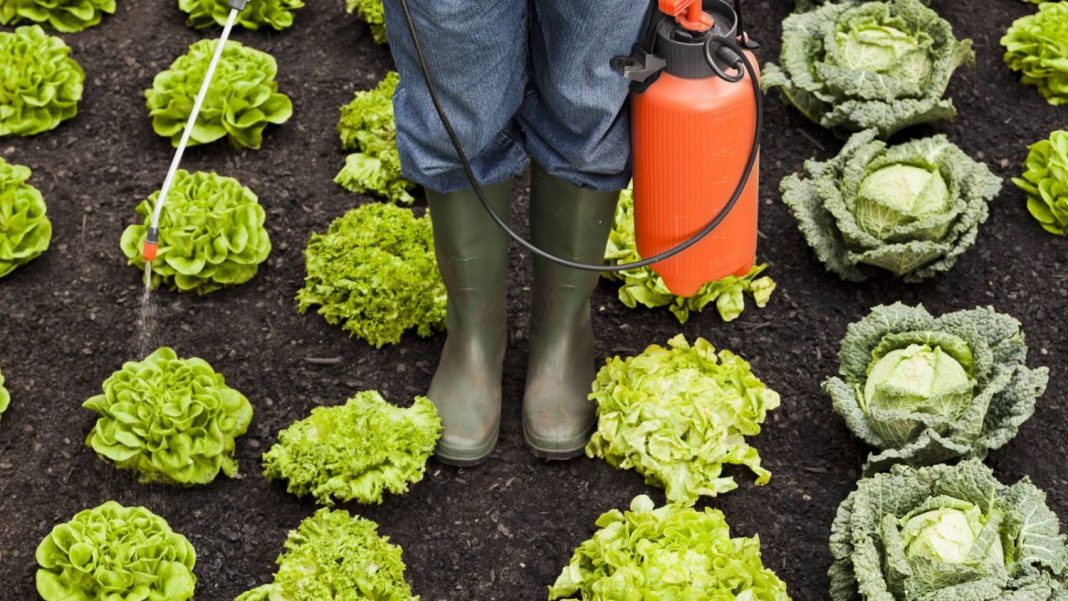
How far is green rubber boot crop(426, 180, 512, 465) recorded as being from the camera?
134 inches

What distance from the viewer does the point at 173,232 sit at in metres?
4.05

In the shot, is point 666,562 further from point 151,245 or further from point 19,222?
point 19,222

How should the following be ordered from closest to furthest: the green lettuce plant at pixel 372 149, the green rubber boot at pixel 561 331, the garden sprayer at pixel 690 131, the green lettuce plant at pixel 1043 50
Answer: the garden sprayer at pixel 690 131 < the green rubber boot at pixel 561 331 < the green lettuce plant at pixel 372 149 < the green lettuce plant at pixel 1043 50

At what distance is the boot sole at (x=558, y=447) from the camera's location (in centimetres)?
371

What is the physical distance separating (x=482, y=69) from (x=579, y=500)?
52.7 inches

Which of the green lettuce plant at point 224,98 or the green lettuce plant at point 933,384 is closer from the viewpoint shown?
the green lettuce plant at point 933,384

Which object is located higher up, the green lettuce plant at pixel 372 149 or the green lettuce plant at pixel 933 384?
the green lettuce plant at pixel 933 384

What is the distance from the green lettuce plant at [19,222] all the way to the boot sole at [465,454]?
5.03 ft

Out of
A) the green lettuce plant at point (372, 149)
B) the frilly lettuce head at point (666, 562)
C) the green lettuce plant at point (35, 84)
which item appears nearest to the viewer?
the frilly lettuce head at point (666, 562)

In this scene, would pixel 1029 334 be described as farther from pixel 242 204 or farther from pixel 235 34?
pixel 235 34

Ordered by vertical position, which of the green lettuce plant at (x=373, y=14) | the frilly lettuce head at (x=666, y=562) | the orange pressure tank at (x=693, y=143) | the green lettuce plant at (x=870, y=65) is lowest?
the frilly lettuce head at (x=666, y=562)

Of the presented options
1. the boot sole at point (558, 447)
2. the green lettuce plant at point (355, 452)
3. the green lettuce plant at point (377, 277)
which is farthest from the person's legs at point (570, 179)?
the green lettuce plant at point (377, 277)

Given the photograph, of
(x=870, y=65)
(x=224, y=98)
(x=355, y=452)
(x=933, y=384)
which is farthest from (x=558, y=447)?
(x=870, y=65)

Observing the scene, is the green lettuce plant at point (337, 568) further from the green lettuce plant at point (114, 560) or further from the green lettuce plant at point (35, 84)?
the green lettuce plant at point (35, 84)
